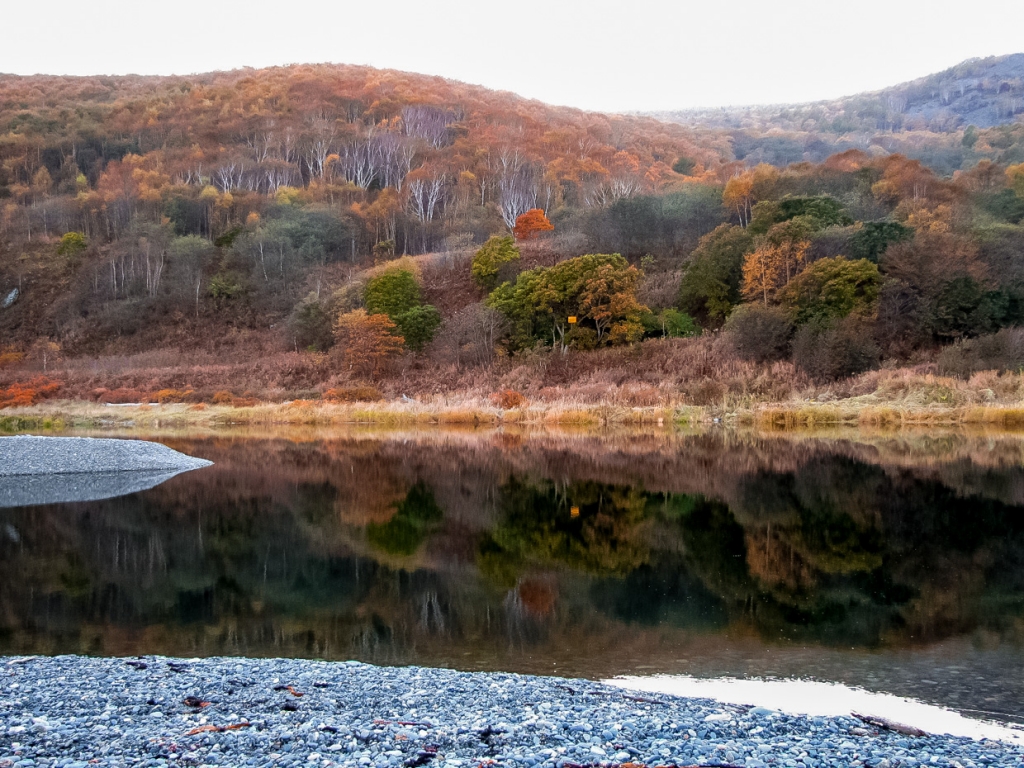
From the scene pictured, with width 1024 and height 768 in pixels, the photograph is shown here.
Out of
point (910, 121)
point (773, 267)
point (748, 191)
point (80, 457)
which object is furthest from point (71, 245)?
point (910, 121)

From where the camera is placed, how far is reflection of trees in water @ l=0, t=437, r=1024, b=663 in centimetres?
788

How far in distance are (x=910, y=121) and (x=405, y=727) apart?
144121mm

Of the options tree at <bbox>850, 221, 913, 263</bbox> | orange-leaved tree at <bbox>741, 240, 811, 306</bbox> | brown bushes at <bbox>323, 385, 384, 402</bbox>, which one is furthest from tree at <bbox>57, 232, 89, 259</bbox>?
tree at <bbox>850, 221, 913, 263</bbox>

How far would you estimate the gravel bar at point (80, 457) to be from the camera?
75.9ft

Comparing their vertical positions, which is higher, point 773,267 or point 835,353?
point 773,267

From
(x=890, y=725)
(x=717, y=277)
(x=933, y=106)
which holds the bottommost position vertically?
(x=890, y=725)

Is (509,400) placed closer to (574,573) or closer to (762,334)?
(762,334)

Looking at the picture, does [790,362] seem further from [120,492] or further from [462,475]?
[120,492]

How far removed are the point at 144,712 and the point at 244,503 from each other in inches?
464

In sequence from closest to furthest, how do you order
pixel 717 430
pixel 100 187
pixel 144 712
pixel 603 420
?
pixel 144 712, pixel 717 430, pixel 603 420, pixel 100 187

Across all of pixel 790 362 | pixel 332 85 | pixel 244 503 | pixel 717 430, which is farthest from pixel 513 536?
pixel 332 85

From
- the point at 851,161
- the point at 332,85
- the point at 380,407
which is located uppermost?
the point at 332,85

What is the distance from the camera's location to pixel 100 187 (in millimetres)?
83125

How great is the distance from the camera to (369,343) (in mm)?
48688
